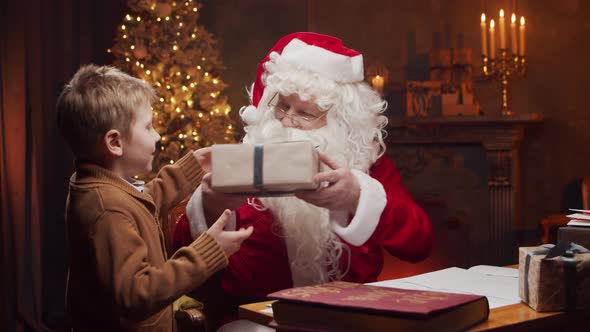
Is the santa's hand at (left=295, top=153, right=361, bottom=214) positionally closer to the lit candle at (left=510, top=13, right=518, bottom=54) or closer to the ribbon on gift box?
the ribbon on gift box

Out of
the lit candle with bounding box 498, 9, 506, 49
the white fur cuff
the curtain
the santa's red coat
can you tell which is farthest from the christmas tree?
the white fur cuff

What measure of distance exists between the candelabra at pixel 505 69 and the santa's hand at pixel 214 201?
3.10 metres

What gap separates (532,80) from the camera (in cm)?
484

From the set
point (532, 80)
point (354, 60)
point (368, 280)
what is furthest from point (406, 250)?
point (532, 80)

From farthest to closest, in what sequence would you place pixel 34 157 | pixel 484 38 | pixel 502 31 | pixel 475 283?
pixel 484 38 → pixel 502 31 → pixel 34 157 → pixel 475 283

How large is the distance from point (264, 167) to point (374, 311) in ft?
1.79

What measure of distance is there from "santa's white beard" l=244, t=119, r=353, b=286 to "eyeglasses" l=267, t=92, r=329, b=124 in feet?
0.14

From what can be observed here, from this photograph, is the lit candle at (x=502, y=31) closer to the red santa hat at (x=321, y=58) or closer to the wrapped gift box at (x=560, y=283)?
the red santa hat at (x=321, y=58)

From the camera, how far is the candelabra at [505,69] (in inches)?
182

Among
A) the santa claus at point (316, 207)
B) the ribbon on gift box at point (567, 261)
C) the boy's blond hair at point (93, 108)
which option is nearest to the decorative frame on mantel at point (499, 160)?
the santa claus at point (316, 207)

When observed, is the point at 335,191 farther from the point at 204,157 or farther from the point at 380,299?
the point at 380,299

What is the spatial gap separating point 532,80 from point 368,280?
309 cm

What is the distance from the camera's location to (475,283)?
5.57ft

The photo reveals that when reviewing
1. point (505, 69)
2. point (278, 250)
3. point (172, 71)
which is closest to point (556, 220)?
point (505, 69)
